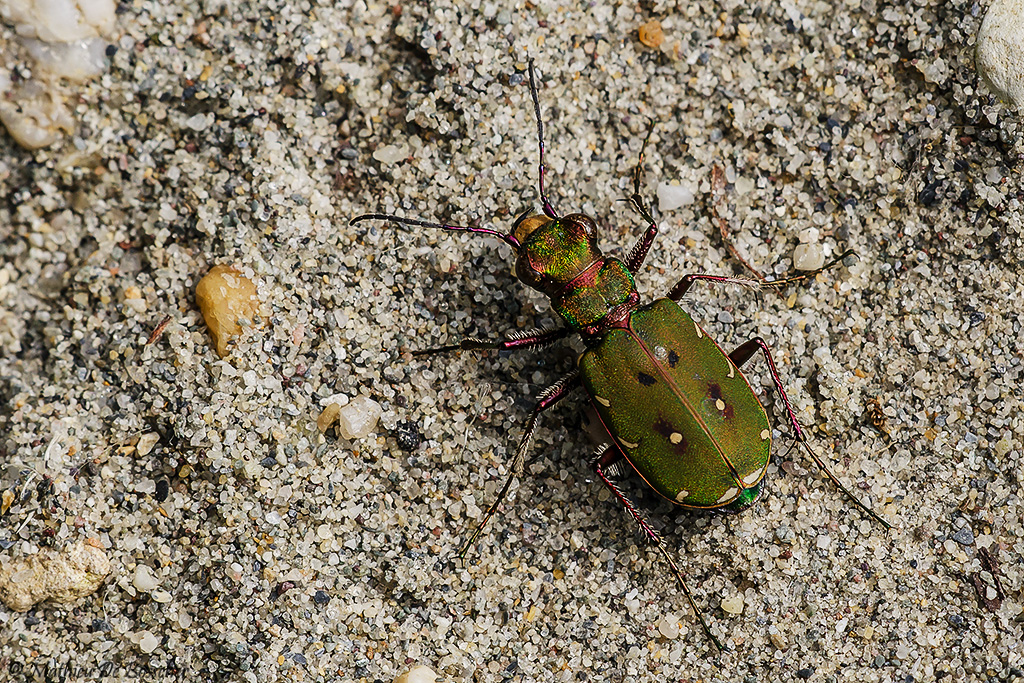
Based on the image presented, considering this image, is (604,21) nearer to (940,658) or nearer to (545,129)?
(545,129)

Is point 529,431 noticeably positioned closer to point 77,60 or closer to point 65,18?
point 77,60

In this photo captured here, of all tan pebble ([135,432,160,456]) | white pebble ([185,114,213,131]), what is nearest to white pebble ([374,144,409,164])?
white pebble ([185,114,213,131])

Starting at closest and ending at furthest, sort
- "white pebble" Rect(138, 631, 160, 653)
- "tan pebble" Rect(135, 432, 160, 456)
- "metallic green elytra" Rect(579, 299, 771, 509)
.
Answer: "metallic green elytra" Rect(579, 299, 771, 509) < "white pebble" Rect(138, 631, 160, 653) < "tan pebble" Rect(135, 432, 160, 456)

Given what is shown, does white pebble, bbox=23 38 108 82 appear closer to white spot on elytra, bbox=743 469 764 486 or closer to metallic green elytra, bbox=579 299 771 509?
metallic green elytra, bbox=579 299 771 509

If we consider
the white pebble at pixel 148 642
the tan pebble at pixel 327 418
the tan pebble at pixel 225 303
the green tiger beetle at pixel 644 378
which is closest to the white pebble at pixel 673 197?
the green tiger beetle at pixel 644 378

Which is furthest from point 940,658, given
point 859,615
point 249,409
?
point 249,409

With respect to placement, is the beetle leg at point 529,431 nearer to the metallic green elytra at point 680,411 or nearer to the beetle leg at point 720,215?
the metallic green elytra at point 680,411
